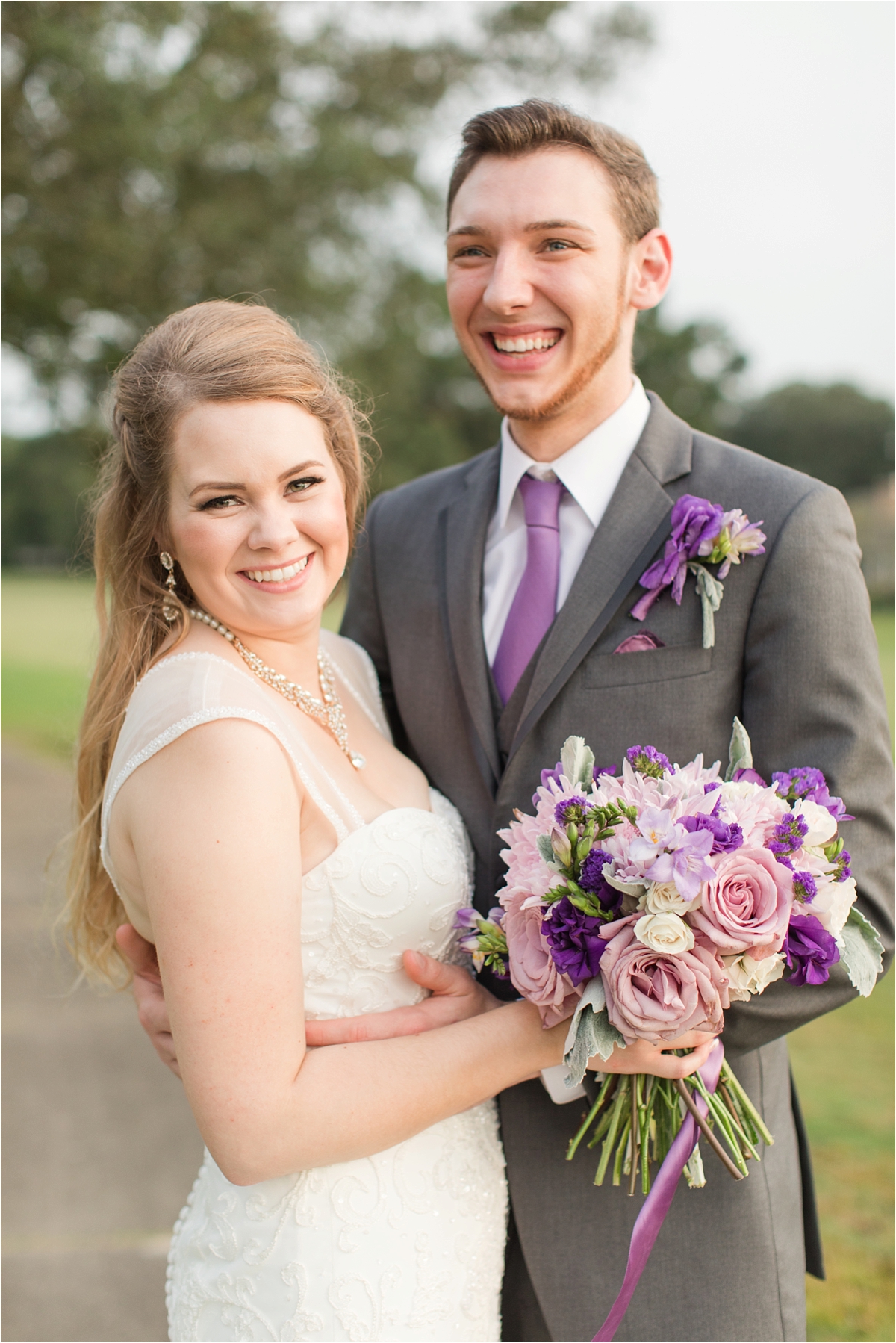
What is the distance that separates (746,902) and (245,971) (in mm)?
906

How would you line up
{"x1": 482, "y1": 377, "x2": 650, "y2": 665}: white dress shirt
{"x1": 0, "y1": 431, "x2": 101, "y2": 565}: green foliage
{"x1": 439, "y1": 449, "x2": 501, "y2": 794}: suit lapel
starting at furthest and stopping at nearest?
{"x1": 0, "y1": 431, "x2": 101, "y2": 565}: green foliage, {"x1": 482, "y1": 377, "x2": 650, "y2": 665}: white dress shirt, {"x1": 439, "y1": 449, "x2": 501, "y2": 794}: suit lapel

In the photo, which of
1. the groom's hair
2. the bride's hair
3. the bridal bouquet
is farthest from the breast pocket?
the groom's hair

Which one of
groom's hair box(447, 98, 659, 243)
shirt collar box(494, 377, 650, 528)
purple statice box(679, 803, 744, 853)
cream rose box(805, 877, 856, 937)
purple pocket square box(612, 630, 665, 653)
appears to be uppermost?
groom's hair box(447, 98, 659, 243)

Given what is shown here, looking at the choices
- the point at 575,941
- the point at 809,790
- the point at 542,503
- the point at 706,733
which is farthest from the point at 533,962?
the point at 542,503

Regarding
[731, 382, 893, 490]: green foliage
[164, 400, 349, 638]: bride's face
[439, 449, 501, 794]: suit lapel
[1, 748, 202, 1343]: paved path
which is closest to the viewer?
[164, 400, 349, 638]: bride's face

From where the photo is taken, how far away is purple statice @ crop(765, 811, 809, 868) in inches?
72.9

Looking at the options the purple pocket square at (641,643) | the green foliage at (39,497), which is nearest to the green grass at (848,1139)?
the purple pocket square at (641,643)

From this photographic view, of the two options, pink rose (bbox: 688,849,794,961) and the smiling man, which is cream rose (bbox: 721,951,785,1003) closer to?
pink rose (bbox: 688,849,794,961)

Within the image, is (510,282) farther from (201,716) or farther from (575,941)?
(575,941)

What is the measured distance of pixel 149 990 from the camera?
262 cm

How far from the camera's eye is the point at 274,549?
2324mm

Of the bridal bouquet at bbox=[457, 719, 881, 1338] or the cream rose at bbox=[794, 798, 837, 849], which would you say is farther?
the cream rose at bbox=[794, 798, 837, 849]

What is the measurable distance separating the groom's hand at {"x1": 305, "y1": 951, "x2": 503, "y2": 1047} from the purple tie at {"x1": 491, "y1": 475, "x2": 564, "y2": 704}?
68 cm

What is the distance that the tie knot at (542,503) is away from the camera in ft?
9.09
